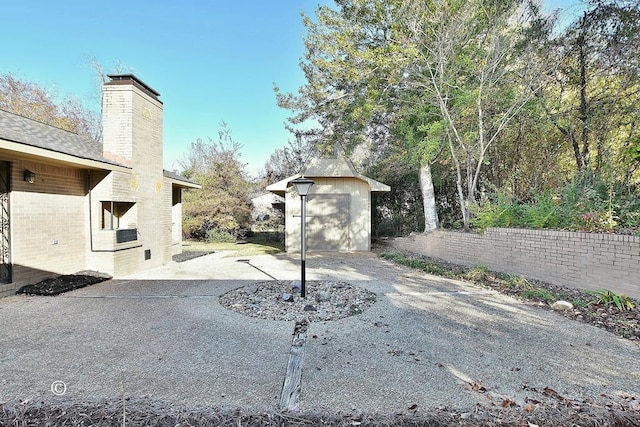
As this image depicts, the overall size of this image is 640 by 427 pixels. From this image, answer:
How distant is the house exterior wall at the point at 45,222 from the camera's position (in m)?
5.61

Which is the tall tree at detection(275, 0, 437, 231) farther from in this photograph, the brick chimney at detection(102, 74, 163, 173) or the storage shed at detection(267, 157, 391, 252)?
the brick chimney at detection(102, 74, 163, 173)

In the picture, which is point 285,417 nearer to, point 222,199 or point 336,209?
point 336,209

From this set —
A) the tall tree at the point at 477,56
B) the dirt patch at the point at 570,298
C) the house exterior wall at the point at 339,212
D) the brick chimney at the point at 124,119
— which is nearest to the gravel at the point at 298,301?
the dirt patch at the point at 570,298

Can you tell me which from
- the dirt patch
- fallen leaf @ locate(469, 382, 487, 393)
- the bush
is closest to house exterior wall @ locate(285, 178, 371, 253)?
the dirt patch

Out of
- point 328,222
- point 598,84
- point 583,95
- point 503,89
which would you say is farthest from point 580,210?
point 328,222

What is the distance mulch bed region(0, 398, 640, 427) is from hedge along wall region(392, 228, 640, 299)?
12.2 ft

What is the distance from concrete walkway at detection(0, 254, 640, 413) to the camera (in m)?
2.51

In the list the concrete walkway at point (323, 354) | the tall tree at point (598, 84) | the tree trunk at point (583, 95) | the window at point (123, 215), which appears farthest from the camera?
the tree trunk at point (583, 95)

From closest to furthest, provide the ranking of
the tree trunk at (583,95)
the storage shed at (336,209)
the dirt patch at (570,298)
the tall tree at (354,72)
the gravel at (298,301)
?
the dirt patch at (570,298) → the gravel at (298,301) → the tree trunk at (583,95) → the tall tree at (354,72) → the storage shed at (336,209)

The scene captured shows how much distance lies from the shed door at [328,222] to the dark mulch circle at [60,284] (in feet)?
22.8

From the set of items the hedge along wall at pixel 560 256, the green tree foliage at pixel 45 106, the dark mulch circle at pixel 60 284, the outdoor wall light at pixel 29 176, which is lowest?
the dark mulch circle at pixel 60 284

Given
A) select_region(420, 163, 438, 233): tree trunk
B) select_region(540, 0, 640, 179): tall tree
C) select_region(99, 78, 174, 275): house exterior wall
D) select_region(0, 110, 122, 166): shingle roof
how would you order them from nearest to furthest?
select_region(0, 110, 122, 166): shingle roof < select_region(540, 0, 640, 179): tall tree < select_region(99, 78, 174, 275): house exterior wall < select_region(420, 163, 438, 233): tree trunk

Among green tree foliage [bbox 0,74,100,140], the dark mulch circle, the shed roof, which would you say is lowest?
the dark mulch circle

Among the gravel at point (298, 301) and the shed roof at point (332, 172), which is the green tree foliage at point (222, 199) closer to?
the shed roof at point (332, 172)
